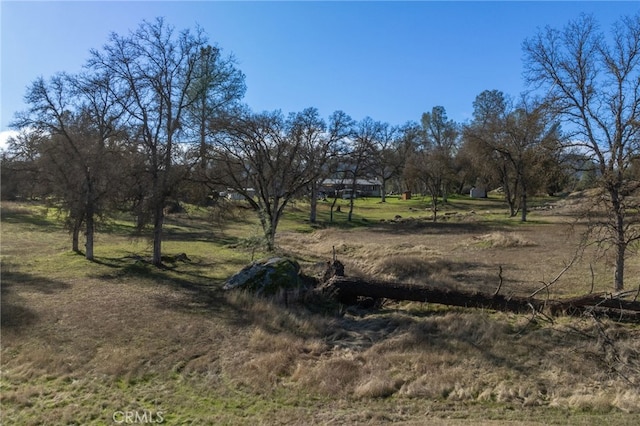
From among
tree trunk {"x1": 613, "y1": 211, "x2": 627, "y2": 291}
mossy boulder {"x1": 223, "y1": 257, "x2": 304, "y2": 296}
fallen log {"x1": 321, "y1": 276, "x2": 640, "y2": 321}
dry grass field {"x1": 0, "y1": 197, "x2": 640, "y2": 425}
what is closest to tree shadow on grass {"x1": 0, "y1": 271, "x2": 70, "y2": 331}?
dry grass field {"x1": 0, "y1": 197, "x2": 640, "y2": 425}

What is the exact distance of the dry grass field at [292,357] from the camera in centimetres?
720

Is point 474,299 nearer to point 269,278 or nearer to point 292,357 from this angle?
point 292,357

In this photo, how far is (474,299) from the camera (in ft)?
41.1

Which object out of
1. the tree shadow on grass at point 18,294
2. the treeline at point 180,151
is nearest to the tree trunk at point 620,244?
the treeline at point 180,151

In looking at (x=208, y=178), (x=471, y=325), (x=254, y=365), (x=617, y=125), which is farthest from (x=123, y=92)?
(x=617, y=125)

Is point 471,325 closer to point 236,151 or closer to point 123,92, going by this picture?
point 123,92

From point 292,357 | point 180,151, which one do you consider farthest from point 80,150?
point 292,357

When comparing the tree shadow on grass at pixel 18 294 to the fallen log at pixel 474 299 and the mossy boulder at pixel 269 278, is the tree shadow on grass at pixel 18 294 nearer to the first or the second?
the mossy boulder at pixel 269 278

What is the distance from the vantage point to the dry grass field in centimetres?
720

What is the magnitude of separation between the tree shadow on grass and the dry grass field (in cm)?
7

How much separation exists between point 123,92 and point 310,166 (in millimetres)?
11646

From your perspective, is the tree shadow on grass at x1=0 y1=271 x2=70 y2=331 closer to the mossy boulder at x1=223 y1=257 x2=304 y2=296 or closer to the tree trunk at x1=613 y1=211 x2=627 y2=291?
the mossy boulder at x1=223 y1=257 x2=304 y2=296

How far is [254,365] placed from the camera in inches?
356

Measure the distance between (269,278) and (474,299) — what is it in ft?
20.4
